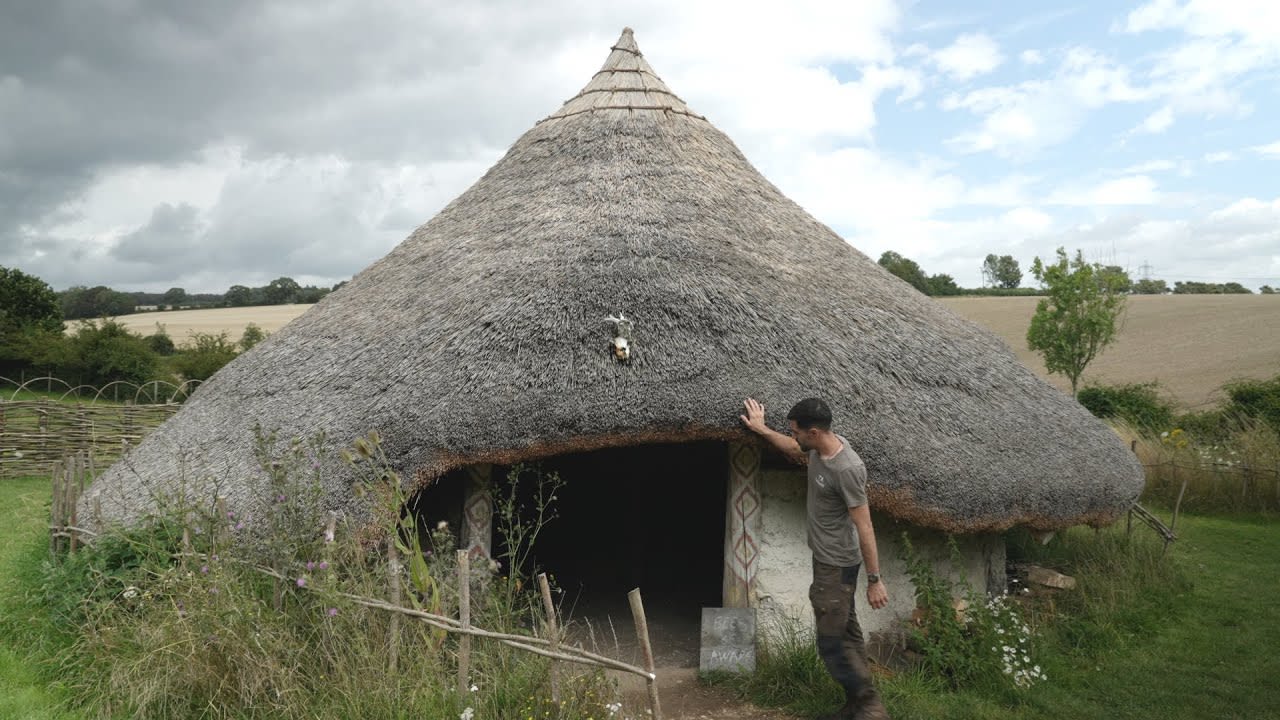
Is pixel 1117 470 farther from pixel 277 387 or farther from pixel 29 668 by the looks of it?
pixel 29 668

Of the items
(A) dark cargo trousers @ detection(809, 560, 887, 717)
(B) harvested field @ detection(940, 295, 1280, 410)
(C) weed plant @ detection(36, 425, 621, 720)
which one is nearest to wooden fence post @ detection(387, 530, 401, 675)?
(C) weed plant @ detection(36, 425, 621, 720)

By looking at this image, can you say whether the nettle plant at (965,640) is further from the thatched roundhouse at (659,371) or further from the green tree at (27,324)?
the green tree at (27,324)

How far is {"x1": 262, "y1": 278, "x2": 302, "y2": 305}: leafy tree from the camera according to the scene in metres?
51.8

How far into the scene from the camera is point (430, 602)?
15.6ft

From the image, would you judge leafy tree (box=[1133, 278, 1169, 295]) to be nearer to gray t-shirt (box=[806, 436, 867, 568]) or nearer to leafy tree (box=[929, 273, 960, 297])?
leafy tree (box=[929, 273, 960, 297])

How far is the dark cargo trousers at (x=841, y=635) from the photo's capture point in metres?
4.62

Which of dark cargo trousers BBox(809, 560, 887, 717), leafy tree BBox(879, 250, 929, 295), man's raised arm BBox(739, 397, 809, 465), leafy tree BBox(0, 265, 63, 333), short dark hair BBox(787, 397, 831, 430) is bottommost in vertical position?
dark cargo trousers BBox(809, 560, 887, 717)

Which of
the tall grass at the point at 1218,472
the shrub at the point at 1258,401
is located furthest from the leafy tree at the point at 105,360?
the shrub at the point at 1258,401

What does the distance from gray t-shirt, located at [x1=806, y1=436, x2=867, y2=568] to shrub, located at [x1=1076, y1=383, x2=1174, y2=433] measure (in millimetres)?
14025

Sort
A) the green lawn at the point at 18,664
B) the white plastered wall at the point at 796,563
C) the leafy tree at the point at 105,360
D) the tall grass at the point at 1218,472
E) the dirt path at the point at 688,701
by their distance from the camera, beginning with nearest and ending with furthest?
the green lawn at the point at 18,664, the dirt path at the point at 688,701, the white plastered wall at the point at 796,563, the tall grass at the point at 1218,472, the leafy tree at the point at 105,360

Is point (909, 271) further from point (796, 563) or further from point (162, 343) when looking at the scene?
point (796, 563)

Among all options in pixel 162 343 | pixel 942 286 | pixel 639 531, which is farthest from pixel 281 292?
pixel 639 531

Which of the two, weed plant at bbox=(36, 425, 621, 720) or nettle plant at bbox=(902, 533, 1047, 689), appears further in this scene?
nettle plant at bbox=(902, 533, 1047, 689)

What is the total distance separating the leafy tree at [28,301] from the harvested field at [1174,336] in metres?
2.43
